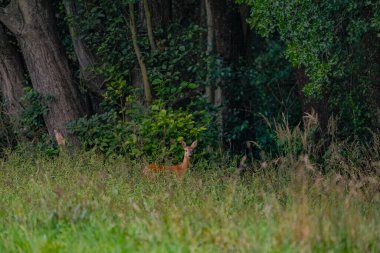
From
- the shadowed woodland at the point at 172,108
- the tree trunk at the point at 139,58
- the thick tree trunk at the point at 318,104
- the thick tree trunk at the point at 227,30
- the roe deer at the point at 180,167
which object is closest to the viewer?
the shadowed woodland at the point at 172,108

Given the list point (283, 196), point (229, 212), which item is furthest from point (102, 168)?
point (229, 212)

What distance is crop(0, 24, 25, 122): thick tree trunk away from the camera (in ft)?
60.1

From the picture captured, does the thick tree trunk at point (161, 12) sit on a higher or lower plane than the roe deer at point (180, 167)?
higher

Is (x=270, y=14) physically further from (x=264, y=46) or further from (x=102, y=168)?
(x=264, y=46)

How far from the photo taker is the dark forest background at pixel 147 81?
617 inches

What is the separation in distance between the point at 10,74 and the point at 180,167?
6198 mm

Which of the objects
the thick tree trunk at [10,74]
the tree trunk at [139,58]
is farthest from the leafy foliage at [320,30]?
the thick tree trunk at [10,74]

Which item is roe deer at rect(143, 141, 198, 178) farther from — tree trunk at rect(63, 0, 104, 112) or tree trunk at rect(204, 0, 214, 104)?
tree trunk at rect(63, 0, 104, 112)

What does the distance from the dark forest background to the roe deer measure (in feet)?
1.91

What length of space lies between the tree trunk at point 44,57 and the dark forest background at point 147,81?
20mm

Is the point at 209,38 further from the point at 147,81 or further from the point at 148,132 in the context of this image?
the point at 148,132

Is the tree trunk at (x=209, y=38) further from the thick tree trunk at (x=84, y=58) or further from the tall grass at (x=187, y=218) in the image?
the tall grass at (x=187, y=218)

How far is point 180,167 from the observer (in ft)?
45.3

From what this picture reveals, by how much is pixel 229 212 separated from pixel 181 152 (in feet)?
20.8
